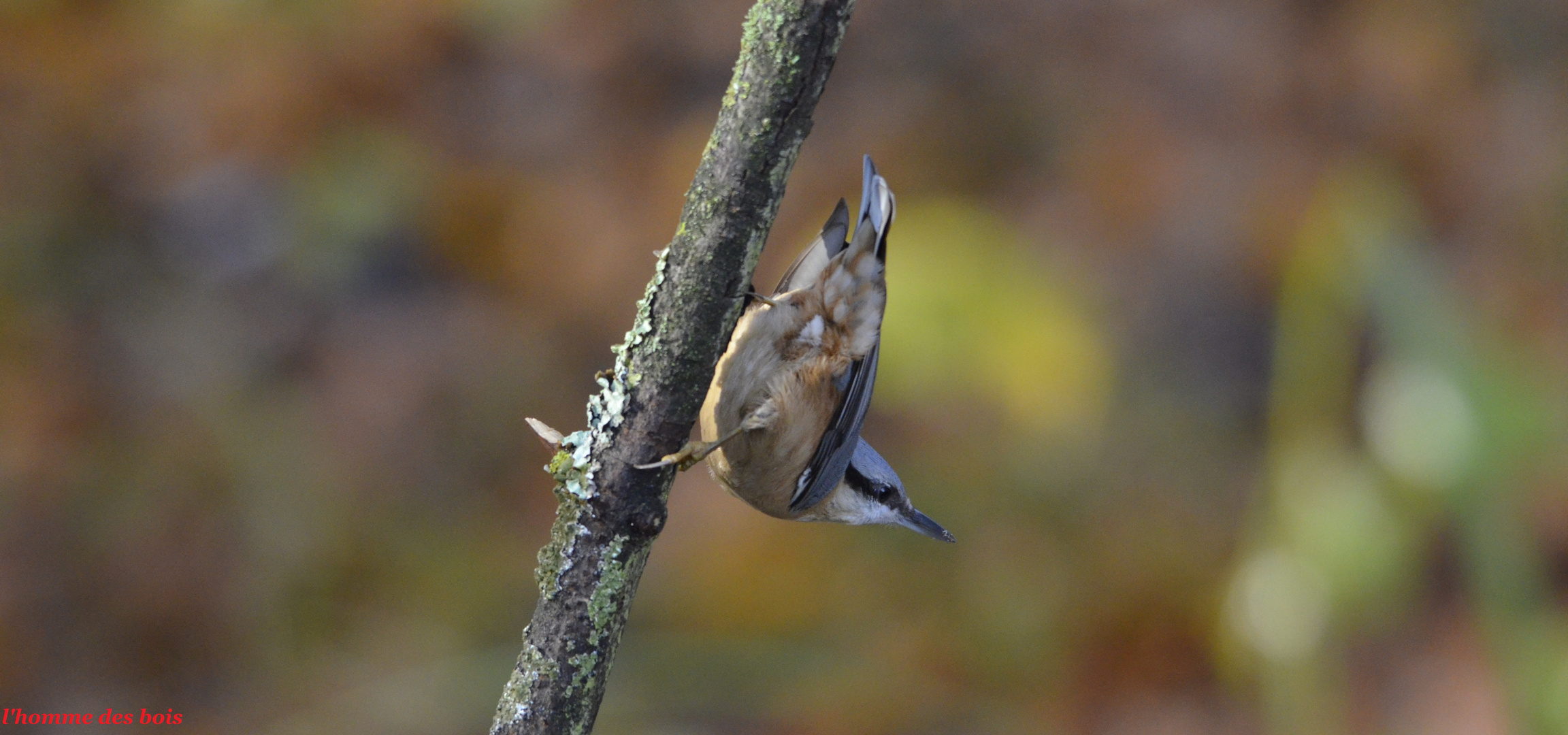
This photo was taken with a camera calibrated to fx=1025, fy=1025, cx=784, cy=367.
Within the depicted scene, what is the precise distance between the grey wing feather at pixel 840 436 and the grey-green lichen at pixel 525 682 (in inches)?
37.3

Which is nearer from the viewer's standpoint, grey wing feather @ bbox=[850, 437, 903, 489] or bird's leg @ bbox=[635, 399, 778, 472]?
bird's leg @ bbox=[635, 399, 778, 472]

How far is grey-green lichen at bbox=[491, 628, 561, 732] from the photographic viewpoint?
4.01ft

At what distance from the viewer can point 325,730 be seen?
326cm

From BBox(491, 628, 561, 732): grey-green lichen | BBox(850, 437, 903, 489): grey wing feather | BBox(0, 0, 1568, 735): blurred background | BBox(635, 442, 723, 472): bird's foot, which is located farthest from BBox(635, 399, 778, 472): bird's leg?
BBox(0, 0, 1568, 735): blurred background

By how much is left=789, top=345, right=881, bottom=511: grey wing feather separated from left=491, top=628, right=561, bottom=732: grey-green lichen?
3.11 feet

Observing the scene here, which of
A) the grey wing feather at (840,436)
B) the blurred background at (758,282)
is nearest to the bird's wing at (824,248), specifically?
the grey wing feather at (840,436)

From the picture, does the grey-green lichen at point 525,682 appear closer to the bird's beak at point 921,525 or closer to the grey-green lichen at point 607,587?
the grey-green lichen at point 607,587

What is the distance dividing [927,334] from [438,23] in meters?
2.20

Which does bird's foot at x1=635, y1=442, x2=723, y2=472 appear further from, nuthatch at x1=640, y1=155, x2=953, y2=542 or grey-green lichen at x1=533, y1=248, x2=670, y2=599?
nuthatch at x1=640, y1=155, x2=953, y2=542

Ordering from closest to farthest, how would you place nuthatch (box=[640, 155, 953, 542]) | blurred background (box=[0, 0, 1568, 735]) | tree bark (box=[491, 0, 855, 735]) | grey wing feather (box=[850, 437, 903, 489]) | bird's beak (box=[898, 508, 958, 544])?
tree bark (box=[491, 0, 855, 735])
nuthatch (box=[640, 155, 953, 542])
grey wing feather (box=[850, 437, 903, 489])
bird's beak (box=[898, 508, 958, 544])
blurred background (box=[0, 0, 1568, 735])

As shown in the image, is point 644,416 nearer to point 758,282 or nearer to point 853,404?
point 853,404

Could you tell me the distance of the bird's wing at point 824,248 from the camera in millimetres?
2100

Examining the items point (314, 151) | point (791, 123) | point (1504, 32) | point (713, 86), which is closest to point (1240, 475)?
point (1504, 32)

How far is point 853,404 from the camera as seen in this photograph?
2092 millimetres
